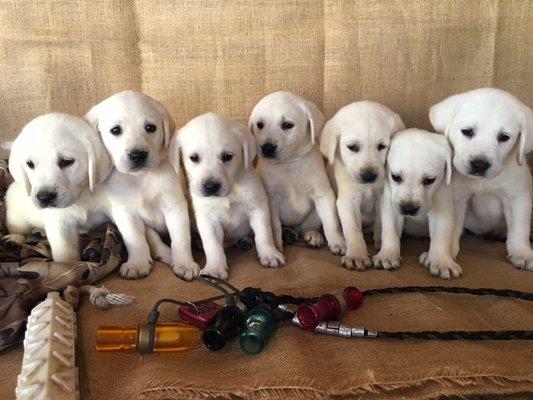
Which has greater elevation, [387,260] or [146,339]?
[146,339]

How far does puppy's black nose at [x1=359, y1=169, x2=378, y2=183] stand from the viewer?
2629 millimetres

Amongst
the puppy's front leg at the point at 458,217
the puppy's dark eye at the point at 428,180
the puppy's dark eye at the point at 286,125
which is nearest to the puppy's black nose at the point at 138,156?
the puppy's dark eye at the point at 286,125

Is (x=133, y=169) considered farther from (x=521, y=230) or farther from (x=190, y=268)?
(x=521, y=230)

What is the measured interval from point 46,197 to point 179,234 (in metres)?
0.66

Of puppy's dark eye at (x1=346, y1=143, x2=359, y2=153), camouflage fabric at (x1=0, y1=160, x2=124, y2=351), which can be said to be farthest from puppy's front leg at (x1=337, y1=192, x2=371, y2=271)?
camouflage fabric at (x1=0, y1=160, x2=124, y2=351)

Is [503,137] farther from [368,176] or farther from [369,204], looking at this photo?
[369,204]

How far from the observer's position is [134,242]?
2646 millimetres

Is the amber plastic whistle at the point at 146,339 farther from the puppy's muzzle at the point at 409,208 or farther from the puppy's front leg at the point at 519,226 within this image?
the puppy's front leg at the point at 519,226

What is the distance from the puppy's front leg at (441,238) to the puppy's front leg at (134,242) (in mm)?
1347

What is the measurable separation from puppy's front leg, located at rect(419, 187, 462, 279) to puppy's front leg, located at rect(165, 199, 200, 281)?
1122mm

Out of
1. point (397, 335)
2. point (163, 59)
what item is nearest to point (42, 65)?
point (163, 59)

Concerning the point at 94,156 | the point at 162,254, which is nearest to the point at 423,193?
the point at 162,254

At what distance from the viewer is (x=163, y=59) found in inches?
131

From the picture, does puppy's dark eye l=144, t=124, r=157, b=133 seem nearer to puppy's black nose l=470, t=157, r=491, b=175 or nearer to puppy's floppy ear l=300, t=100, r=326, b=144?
puppy's floppy ear l=300, t=100, r=326, b=144
